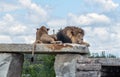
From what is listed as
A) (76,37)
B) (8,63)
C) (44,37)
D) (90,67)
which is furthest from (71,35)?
(8,63)

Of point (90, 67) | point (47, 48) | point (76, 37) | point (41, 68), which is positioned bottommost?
point (41, 68)

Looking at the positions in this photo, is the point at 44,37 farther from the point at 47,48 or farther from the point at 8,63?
the point at 8,63

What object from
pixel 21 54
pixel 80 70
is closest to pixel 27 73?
pixel 21 54

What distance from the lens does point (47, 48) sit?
508 centimetres

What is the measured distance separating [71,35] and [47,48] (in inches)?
15.5

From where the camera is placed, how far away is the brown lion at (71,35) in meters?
5.24

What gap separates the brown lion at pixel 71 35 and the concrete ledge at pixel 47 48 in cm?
21

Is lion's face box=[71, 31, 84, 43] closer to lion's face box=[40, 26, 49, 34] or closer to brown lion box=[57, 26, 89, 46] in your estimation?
brown lion box=[57, 26, 89, 46]

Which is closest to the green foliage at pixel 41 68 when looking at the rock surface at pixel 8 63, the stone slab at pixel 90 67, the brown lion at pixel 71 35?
the rock surface at pixel 8 63

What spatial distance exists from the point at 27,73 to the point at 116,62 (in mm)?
5665

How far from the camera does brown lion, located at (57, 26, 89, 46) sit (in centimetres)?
524

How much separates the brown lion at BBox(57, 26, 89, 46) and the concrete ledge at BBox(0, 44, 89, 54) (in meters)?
0.21

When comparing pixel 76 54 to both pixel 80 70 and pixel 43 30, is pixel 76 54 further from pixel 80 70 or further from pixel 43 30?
pixel 43 30

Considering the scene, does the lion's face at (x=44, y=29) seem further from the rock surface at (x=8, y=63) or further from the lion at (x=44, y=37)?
the rock surface at (x=8, y=63)
